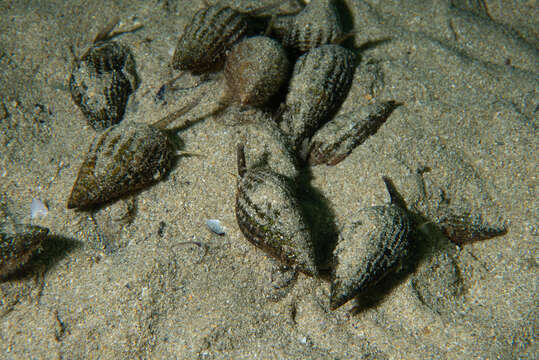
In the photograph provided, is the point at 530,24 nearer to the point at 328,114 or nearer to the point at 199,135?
the point at 328,114

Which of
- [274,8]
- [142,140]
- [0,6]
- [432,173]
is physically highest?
[0,6]

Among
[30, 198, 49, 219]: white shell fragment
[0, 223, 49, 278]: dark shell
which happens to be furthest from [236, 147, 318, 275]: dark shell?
[30, 198, 49, 219]: white shell fragment

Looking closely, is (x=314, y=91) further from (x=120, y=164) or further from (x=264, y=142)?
(x=120, y=164)

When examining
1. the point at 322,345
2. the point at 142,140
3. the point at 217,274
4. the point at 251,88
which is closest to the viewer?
the point at 322,345

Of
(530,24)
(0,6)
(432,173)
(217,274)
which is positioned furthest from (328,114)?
(0,6)

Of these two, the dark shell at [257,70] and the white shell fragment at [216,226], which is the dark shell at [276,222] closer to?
the white shell fragment at [216,226]

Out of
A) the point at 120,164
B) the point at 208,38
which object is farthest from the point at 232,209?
the point at 208,38

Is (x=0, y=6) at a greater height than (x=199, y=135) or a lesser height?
greater
